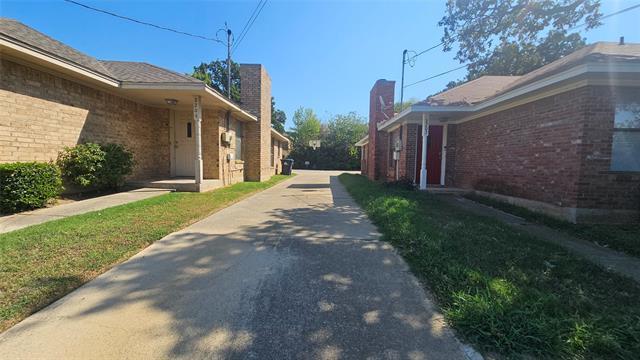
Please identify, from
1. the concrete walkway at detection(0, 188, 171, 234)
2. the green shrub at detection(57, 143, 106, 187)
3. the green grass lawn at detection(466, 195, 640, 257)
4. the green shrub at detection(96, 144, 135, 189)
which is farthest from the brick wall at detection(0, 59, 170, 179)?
the green grass lawn at detection(466, 195, 640, 257)

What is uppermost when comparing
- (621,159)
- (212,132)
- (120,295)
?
(212,132)

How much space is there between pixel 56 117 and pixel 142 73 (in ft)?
9.84

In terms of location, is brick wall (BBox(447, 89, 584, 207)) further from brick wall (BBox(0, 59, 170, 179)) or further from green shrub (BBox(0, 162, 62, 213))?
brick wall (BBox(0, 59, 170, 179))

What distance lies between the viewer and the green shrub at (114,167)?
767cm

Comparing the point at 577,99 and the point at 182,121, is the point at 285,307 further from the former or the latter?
the point at 182,121

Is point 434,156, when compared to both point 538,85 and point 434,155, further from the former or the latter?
point 538,85

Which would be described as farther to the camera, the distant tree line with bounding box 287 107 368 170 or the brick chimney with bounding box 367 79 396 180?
the distant tree line with bounding box 287 107 368 170

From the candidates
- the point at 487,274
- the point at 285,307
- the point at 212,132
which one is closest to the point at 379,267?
the point at 487,274

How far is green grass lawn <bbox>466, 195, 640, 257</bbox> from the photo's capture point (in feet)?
13.5

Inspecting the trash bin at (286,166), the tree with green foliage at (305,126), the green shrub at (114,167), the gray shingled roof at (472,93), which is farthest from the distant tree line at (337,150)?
the green shrub at (114,167)

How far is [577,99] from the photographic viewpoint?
5.38m

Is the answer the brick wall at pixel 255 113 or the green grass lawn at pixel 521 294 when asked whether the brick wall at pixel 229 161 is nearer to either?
the brick wall at pixel 255 113

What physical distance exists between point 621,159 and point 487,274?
4.83 meters

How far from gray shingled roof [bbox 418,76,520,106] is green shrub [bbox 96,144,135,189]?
8.81 metres
